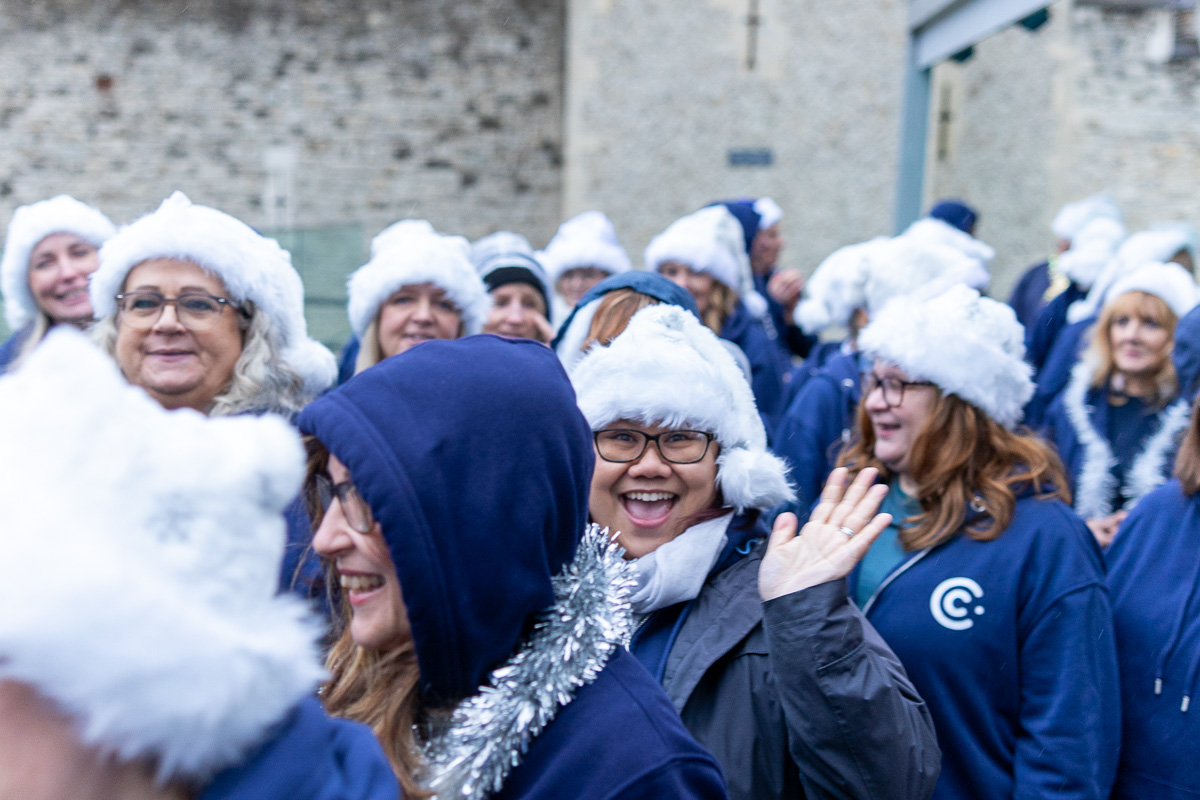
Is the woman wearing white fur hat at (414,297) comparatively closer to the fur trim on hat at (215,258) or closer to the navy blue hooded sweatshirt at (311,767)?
Answer: the fur trim on hat at (215,258)

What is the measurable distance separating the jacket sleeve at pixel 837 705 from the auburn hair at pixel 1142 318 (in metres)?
2.99

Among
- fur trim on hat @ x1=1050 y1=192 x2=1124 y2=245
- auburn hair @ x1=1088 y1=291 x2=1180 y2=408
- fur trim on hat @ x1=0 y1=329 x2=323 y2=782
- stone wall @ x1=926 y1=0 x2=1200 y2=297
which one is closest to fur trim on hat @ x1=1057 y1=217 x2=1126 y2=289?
fur trim on hat @ x1=1050 y1=192 x2=1124 y2=245

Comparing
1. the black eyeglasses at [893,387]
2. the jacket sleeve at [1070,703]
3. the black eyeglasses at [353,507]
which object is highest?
the black eyeglasses at [353,507]

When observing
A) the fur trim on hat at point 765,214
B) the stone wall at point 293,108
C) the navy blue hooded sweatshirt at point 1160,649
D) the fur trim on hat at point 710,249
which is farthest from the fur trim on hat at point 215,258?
the stone wall at point 293,108

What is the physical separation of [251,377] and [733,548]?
152 cm

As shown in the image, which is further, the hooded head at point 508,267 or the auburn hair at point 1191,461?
the hooded head at point 508,267

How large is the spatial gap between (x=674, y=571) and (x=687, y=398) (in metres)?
0.40

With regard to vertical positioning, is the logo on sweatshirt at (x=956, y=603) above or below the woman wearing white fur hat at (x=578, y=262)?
below

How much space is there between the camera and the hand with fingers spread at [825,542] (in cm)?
184

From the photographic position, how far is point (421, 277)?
3.97 meters

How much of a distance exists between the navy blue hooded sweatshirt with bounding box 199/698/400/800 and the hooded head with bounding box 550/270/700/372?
6.41 ft

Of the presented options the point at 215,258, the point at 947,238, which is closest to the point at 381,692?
the point at 215,258

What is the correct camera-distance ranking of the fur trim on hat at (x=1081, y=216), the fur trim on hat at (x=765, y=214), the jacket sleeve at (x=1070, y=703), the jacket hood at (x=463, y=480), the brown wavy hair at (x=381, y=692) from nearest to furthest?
the jacket hood at (x=463, y=480)
the brown wavy hair at (x=381, y=692)
the jacket sleeve at (x=1070, y=703)
the fur trim on hat at (x=765, y=214)
the fur trim on hat at (x=1081, y=216)

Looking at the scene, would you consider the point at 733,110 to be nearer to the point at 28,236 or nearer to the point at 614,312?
the point at 28,236
